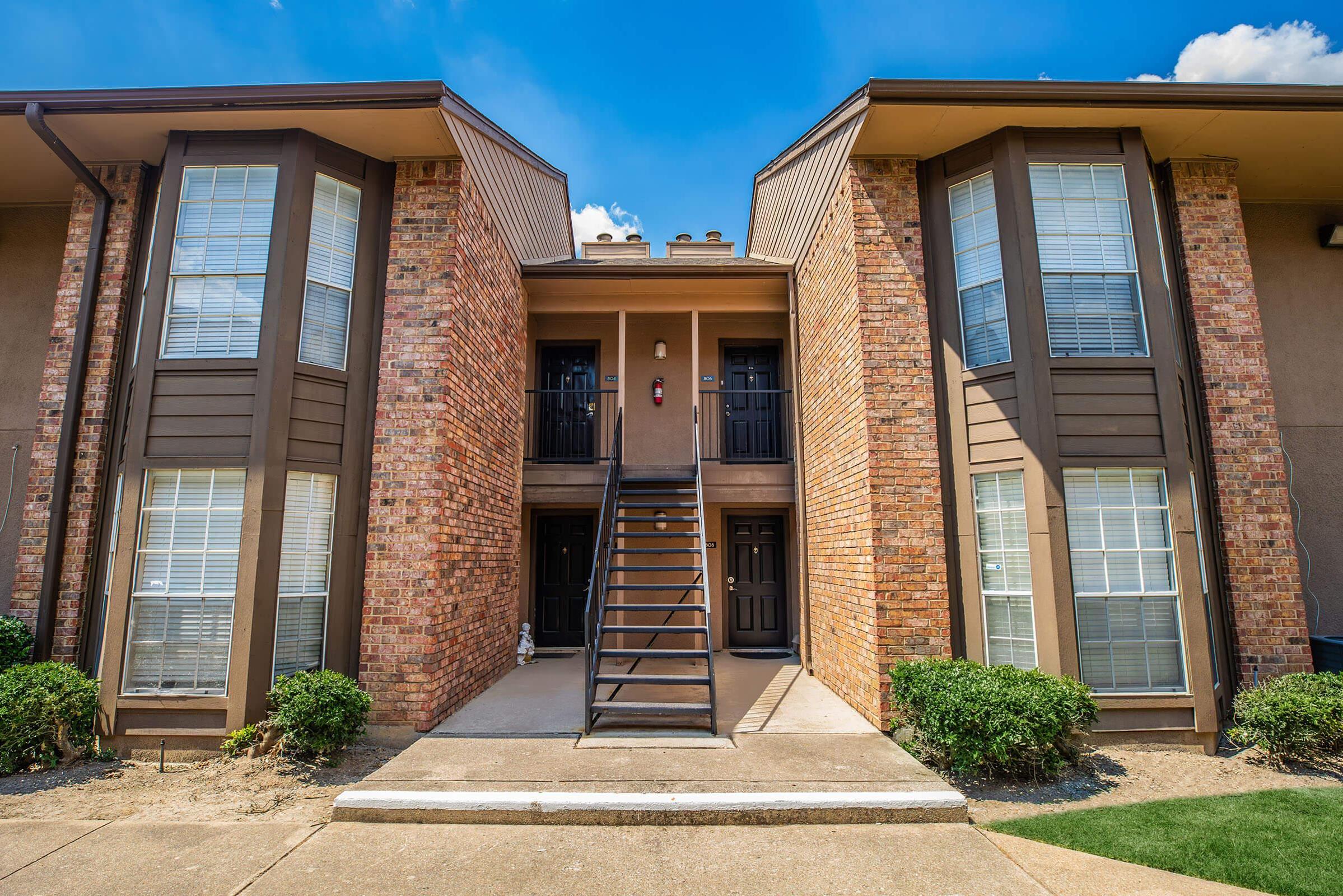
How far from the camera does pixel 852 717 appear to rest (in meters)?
5.13

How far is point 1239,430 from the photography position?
517 centimetres

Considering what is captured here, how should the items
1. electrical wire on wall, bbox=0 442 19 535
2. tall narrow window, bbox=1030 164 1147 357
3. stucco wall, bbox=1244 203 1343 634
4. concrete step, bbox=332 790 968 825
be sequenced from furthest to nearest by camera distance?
stucco wall, bbox=1244 203 1343 634 < electrical wire on wall, bbox=0 442 19 535 < tall narrow window, bbox=1030 164 1147 357 < concrete step, bbox=332 790 968 825

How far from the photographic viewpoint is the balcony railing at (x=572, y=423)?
868cm

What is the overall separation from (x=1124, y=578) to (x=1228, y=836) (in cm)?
176

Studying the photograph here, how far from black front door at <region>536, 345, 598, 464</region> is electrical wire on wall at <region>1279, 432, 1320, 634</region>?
7.38 metres

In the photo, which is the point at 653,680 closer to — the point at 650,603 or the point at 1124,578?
the point at 1124,578

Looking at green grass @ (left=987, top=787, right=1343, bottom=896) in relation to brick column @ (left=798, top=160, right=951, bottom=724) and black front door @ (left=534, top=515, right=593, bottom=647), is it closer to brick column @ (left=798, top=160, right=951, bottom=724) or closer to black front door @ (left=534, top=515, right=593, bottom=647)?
brick column @ (left=798, top=160, right=951, bottom=724)

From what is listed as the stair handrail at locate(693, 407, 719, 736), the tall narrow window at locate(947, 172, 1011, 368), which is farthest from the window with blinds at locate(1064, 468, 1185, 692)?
the stair handrail at locate(693, 407, 719, 736)

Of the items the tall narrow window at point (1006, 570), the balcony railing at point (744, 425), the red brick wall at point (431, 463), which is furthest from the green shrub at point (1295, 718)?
the red brick wall at point (431, 463)

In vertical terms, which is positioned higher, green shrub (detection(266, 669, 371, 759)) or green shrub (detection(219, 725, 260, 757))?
green shrub (detection(266, 669, 371, 759))

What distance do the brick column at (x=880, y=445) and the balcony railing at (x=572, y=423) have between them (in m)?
3.60

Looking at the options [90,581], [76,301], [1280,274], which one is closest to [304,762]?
[90,581]

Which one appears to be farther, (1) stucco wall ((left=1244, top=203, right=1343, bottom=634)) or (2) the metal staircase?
(1) stucco wall ((left=1244, top=203, right=1343, bottom=634))

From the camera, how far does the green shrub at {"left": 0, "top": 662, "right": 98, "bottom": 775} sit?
13.3 feet
